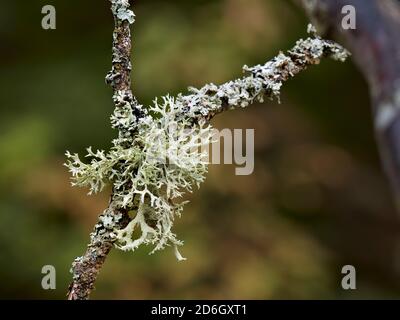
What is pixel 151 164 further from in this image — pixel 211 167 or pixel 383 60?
pixel 211 167

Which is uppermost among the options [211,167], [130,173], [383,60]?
[211,167]

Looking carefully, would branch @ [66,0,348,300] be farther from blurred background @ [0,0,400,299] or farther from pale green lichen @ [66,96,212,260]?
blurred background @ [0,0,400,299]

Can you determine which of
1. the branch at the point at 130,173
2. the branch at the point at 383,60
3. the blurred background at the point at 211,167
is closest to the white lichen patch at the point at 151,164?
the branch at the point at 130,173

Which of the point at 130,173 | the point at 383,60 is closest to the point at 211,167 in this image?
the point at 130,173

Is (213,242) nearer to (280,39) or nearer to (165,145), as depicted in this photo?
(280,39)

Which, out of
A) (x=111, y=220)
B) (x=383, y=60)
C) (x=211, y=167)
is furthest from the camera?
(x=211, y=167)

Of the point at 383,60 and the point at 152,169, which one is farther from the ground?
the point at 152,169
